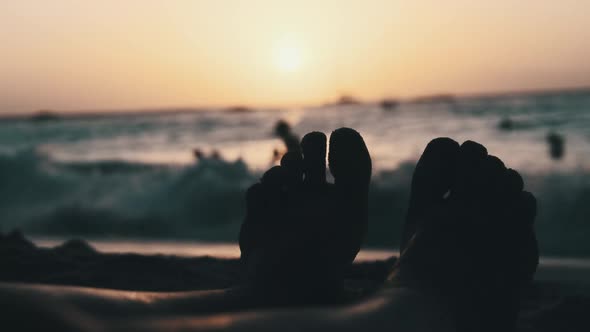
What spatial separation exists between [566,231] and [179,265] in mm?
2591

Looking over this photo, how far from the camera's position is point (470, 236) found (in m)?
1.69

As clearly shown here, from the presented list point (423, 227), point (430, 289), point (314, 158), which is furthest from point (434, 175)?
point (430, 289)

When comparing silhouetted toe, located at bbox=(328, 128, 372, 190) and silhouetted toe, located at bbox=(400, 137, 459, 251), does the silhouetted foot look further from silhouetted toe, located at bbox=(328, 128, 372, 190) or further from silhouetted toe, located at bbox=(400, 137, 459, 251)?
silhouetted toe, located at bbox=(328, 128, 372, 190)

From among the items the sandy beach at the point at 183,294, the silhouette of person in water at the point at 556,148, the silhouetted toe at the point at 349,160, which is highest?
the silhouetted toe at the point at 349,160

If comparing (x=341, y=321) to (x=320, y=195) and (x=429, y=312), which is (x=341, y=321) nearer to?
(x=429, y=312)

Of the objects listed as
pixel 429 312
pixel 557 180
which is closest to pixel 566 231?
pixel 557 180

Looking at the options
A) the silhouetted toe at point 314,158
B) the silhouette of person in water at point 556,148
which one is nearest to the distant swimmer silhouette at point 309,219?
the silhouetted toe at point 314,158

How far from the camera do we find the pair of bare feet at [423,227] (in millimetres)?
1488

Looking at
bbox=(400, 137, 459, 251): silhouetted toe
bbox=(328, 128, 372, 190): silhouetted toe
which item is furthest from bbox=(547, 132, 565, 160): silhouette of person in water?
bbox=(328, 128, 372, 190): silhouetted toe

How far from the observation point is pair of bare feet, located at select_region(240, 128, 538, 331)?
149cm

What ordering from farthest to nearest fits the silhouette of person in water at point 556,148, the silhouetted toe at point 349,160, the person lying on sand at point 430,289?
the silhouette of person in water at point 556,148, the silhouetted toe at point 349,160, the person lying on sand at point 430,289

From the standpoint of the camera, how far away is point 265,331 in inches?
36.7

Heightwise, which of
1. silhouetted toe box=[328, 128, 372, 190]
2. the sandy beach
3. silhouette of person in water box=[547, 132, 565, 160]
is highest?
silhouetted toe box=[328, 128, 372, 190]

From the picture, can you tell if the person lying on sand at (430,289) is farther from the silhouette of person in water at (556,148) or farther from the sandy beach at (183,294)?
the silhouette of person in water at (556,148)
